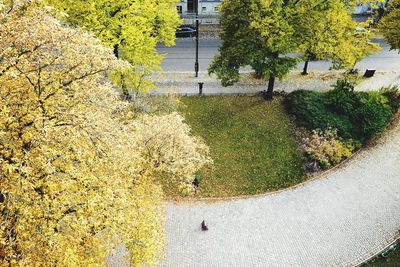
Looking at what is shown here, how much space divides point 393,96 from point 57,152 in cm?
2621

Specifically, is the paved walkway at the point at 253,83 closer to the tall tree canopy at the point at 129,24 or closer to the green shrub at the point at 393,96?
the green shrub at the point at 393,96

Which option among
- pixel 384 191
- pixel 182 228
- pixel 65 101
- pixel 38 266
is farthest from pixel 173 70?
pixel 38 266

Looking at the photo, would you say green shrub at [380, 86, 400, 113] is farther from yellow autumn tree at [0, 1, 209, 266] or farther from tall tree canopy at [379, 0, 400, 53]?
yellow autumn tree at [0, 1, 209, 266]

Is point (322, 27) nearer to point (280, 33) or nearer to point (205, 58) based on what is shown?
point (280, 33)

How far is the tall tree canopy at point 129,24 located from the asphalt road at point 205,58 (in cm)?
846

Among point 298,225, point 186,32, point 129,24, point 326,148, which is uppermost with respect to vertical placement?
point 129,24

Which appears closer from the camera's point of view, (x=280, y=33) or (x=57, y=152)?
(x=57, y=152)

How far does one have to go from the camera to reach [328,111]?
27.3m

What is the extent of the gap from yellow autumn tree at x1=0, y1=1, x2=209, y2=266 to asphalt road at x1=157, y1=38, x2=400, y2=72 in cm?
2105

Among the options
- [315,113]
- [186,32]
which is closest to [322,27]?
[315,113]

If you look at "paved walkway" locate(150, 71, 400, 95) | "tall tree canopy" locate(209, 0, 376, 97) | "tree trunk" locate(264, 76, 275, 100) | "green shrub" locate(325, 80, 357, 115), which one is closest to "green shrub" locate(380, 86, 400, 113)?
"paved walkway" locate(150, 71, 400, 95)

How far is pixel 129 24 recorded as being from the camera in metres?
23.1

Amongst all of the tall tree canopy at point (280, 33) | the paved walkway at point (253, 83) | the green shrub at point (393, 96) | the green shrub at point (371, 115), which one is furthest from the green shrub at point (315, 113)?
the green shrub at point (393, 96)

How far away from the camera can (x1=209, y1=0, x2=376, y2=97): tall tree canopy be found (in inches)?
949
